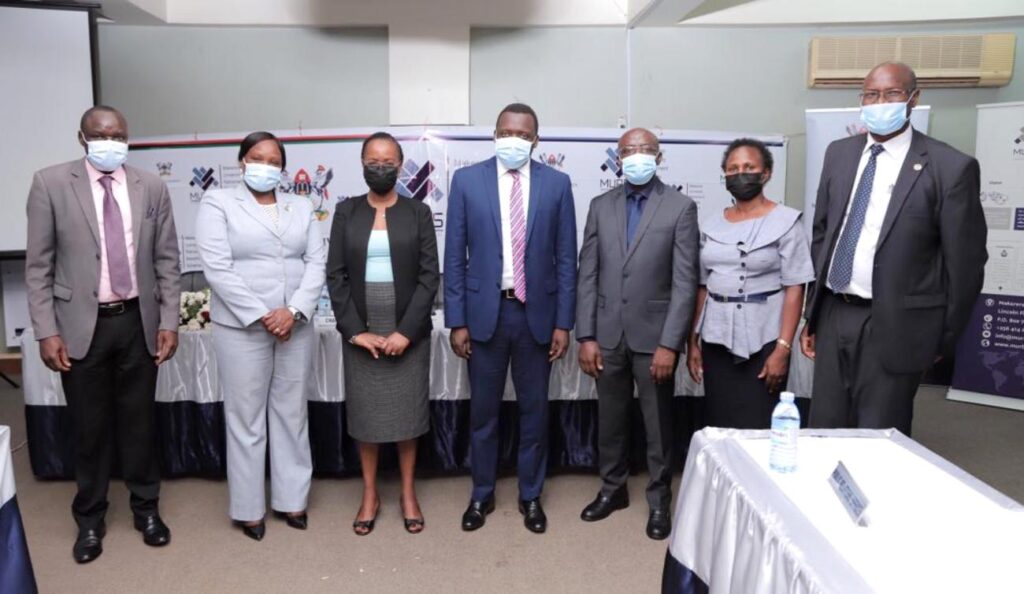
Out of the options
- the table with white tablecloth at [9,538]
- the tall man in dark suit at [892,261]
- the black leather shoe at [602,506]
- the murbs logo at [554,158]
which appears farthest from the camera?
the murbs logo at [554,158]

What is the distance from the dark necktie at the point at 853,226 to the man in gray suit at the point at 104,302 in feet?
7.80

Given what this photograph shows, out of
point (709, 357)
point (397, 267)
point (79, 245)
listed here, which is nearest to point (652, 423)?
point (709, 357)

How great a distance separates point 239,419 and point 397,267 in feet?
2.78

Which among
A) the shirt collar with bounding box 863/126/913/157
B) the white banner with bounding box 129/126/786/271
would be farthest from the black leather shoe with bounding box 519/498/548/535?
the white banner with bounding box 129/126/786/271

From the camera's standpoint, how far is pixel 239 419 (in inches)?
114

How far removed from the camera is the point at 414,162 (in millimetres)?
5008

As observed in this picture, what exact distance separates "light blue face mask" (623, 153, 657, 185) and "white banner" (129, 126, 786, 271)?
2176 millimetres

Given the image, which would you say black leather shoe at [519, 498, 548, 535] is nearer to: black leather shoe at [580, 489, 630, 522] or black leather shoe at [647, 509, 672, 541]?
black leather shoe at [580, 489, 630, 522]

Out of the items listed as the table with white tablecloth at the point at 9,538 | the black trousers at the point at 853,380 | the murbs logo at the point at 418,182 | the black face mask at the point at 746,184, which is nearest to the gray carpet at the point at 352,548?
the table with white tablecloth at the point at 9,538

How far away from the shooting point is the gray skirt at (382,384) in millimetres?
2893

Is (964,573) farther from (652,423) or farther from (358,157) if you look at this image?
(358,157)

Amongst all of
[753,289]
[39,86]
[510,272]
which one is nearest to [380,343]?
[510,272]

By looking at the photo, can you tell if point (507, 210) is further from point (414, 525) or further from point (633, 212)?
point (414, 525)

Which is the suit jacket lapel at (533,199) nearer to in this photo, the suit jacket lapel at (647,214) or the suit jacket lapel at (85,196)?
the suit jacket lapel at (647,214)
